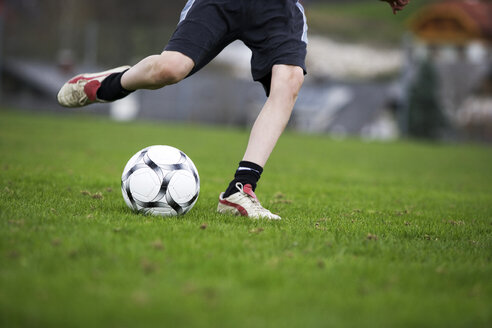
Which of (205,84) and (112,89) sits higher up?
(205,84)

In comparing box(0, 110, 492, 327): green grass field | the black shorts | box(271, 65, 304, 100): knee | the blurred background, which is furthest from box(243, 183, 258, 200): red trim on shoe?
the blurred background

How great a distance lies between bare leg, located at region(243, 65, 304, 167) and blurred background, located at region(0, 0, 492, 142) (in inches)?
963

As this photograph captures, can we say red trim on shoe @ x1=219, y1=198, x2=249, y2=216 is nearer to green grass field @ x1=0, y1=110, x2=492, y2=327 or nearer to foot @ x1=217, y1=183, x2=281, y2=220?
foot @ x1=217, y1=183, x2=281, y2=220

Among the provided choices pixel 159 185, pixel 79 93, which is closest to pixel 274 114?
pixel 159 185

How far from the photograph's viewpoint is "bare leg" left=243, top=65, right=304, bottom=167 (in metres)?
3.71

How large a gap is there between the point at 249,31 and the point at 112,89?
1.02 m

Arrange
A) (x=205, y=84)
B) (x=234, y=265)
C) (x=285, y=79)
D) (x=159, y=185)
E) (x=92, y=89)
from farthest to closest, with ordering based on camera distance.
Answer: (x=205, y=84), (x=92, y=89), (x=285, y=79), (x=159, y=185), (x=234, y=265)

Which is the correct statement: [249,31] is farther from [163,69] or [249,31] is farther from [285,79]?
[163,69]

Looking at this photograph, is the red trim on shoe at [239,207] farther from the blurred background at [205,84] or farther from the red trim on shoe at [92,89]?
the blurred background at [205,84]

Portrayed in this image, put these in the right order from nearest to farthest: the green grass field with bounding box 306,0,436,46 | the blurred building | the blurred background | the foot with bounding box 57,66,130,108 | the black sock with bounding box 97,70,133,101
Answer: the black sock with bounding box 97,70,133,101 → the foot with bounding box 57,66,130,108 → the blurred background → the blurred building → the green grass field with bounding box 306,0,436,46

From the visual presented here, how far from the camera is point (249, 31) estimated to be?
374 centimetres

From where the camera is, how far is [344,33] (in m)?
58.3

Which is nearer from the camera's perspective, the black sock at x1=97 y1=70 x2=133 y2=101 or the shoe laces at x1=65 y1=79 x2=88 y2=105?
the black sock at x1=97 y1=70 x2=133 y2=101

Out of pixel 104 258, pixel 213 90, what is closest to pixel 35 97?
pixel 213 90
